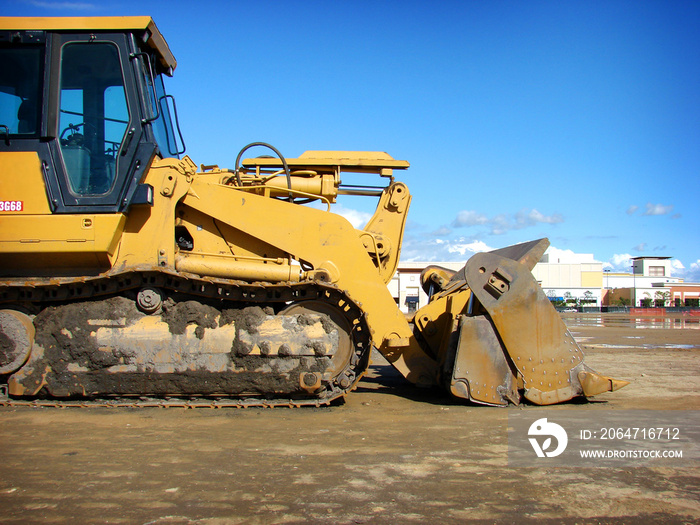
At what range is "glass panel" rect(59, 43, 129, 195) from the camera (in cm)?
611

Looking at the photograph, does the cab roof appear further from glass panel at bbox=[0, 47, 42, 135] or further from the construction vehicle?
glass panel at bbox=[0, 47, 42, 135]

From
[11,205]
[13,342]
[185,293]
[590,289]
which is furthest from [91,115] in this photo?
[590,289]

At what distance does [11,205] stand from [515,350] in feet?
19.4

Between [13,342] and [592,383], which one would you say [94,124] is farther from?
[592,383]

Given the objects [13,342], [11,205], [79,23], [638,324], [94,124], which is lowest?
[638,324]

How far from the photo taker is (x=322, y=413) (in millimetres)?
5883

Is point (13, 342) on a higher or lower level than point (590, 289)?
lower

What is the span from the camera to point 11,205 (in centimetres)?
595

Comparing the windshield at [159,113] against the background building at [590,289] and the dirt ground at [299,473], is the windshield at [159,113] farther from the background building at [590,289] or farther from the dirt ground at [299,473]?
the background building at [590,289]

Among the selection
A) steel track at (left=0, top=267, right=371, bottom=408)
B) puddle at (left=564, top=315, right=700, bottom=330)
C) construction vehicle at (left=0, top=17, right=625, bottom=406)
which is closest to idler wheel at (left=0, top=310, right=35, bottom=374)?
construction vehicle at (left=0, top=17, right=625, bottom=406)

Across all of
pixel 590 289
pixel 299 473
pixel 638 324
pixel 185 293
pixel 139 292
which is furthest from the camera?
pixel 590 289

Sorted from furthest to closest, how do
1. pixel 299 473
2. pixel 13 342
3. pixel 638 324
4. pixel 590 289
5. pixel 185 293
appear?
pixel 590 289 → pixel 638 324 → pixel 185 293 → pixel 13 342 → pixel 299 473

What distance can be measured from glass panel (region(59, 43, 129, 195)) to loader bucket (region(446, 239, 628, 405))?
14.5 feet

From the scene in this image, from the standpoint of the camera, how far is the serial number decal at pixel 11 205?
19.5 feet
